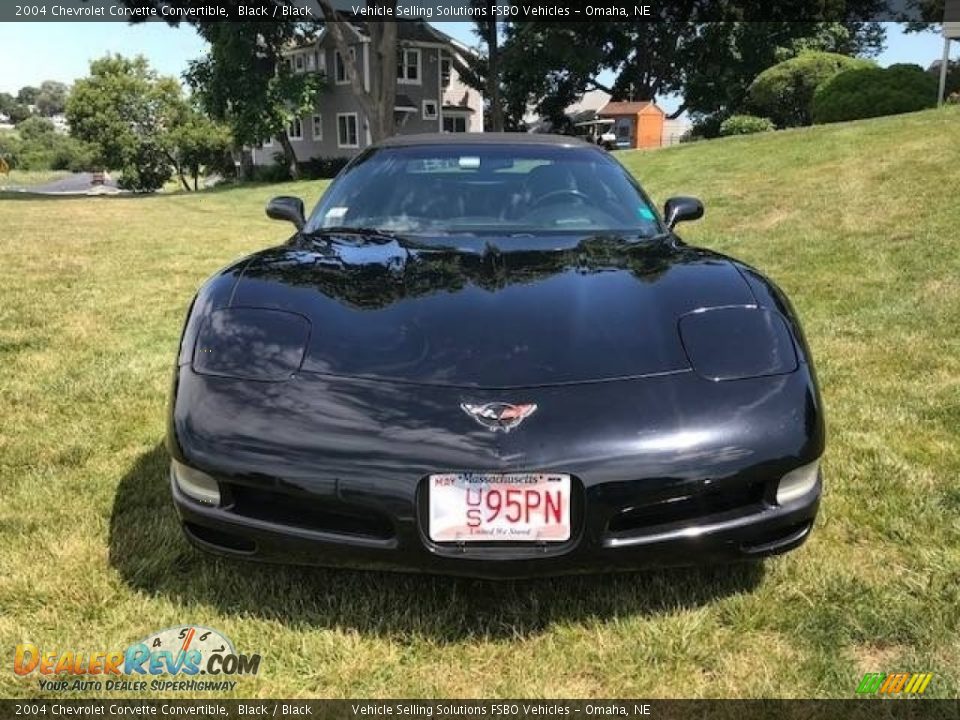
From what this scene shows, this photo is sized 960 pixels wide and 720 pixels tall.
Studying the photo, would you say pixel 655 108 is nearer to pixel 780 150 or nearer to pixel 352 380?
pixel 780 150

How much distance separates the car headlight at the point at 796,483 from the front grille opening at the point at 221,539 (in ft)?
4.41

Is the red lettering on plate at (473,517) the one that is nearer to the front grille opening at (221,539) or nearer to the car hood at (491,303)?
the car hood at (491,303)

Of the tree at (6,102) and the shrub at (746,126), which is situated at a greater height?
the tree at (6,102)

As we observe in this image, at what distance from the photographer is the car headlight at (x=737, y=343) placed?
81.3 inches

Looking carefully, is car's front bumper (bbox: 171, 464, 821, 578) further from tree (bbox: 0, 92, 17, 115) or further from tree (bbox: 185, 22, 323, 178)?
tree (bbox: 0, 92, 17, 115)

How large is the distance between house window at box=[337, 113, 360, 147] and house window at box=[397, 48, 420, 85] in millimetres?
3087

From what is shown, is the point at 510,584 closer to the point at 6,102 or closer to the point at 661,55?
the point at 661,55

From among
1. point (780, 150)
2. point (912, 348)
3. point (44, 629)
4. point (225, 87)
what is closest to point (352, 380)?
point (44, 629)

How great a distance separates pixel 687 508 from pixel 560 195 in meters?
1.79

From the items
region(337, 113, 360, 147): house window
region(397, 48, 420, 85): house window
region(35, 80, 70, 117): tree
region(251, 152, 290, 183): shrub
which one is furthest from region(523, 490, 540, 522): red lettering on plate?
region(35, 80, 70, 117): tree

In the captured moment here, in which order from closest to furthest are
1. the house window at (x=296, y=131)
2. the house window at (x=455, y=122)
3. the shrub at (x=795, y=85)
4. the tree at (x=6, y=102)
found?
the shrub at (x=795, y=85) < the house window at (x=296, y=131) < the house window at (x=455, y=122) < the tree at (x=6, y=102)

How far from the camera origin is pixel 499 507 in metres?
1.85

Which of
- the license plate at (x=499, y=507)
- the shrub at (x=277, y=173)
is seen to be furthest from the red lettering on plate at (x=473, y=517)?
the shrub at (x=277, y=173)

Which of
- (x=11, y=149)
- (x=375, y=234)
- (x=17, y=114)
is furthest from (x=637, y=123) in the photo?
(x=17, y=114)
